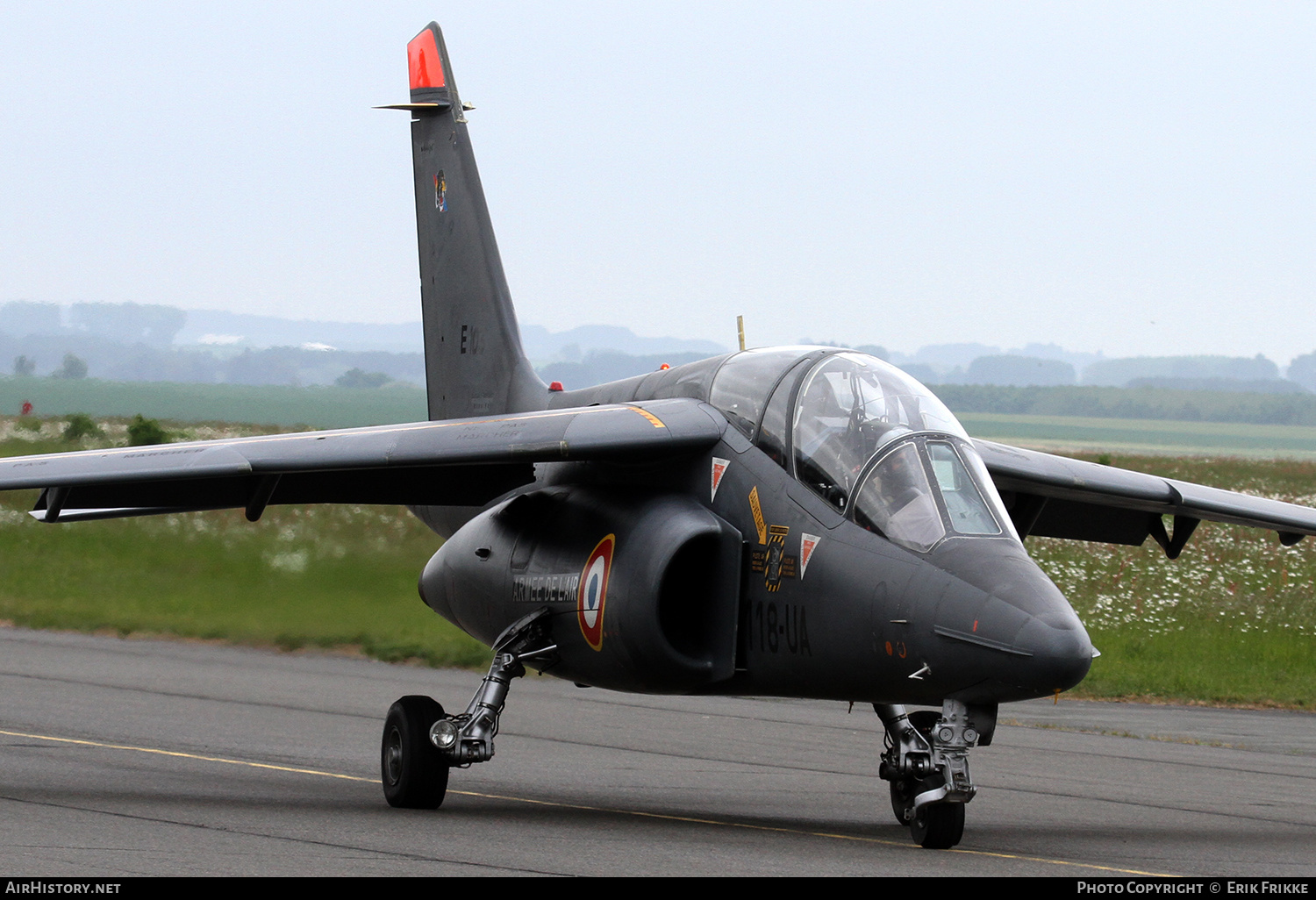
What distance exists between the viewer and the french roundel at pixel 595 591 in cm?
1038

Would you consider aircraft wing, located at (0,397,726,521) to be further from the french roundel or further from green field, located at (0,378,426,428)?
green field, located at (0,378,426,428)

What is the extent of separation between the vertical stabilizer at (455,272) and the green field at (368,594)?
22.5 ft

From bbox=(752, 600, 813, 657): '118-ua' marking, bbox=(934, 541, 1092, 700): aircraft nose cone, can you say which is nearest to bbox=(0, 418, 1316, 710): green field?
bbox=(752, 600, 813, 657): '118-ua' marking

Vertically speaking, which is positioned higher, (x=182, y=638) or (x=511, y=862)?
(x=511, y=862)

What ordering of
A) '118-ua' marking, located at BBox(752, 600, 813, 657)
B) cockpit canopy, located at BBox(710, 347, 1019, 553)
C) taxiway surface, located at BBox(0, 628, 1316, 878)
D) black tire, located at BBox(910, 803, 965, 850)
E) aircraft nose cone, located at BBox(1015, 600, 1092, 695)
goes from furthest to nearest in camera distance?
'118-ua' marking, located at BBox(752, 600, 813, 657), black tire, located at BBox(910, 803, 965, 850), cockpit canopy, located at BBox(710, 347, 1019, 553), taxiway surface, located at BBox(0, 628, 1316, 878), aircraft nose cone, located at BBox(1015, 600, 1092, 695)

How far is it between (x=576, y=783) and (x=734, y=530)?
3999 millimetres

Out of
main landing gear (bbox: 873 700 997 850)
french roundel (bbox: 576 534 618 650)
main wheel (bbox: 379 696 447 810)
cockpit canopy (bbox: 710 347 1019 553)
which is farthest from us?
main wheel (bbox: 379 696 447 810)

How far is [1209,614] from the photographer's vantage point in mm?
25938

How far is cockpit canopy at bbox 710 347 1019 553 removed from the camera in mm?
8930

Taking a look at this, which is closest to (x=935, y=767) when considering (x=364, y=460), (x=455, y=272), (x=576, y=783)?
(x=364, y=460)

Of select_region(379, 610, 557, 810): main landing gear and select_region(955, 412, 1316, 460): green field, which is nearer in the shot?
select_region(379, 610, 557, 810): main landing gear

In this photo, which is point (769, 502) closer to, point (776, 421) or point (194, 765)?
point (776, 421)

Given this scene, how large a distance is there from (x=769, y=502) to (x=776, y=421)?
527 mm

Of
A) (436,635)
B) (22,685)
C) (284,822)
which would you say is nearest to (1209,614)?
(436,635)
